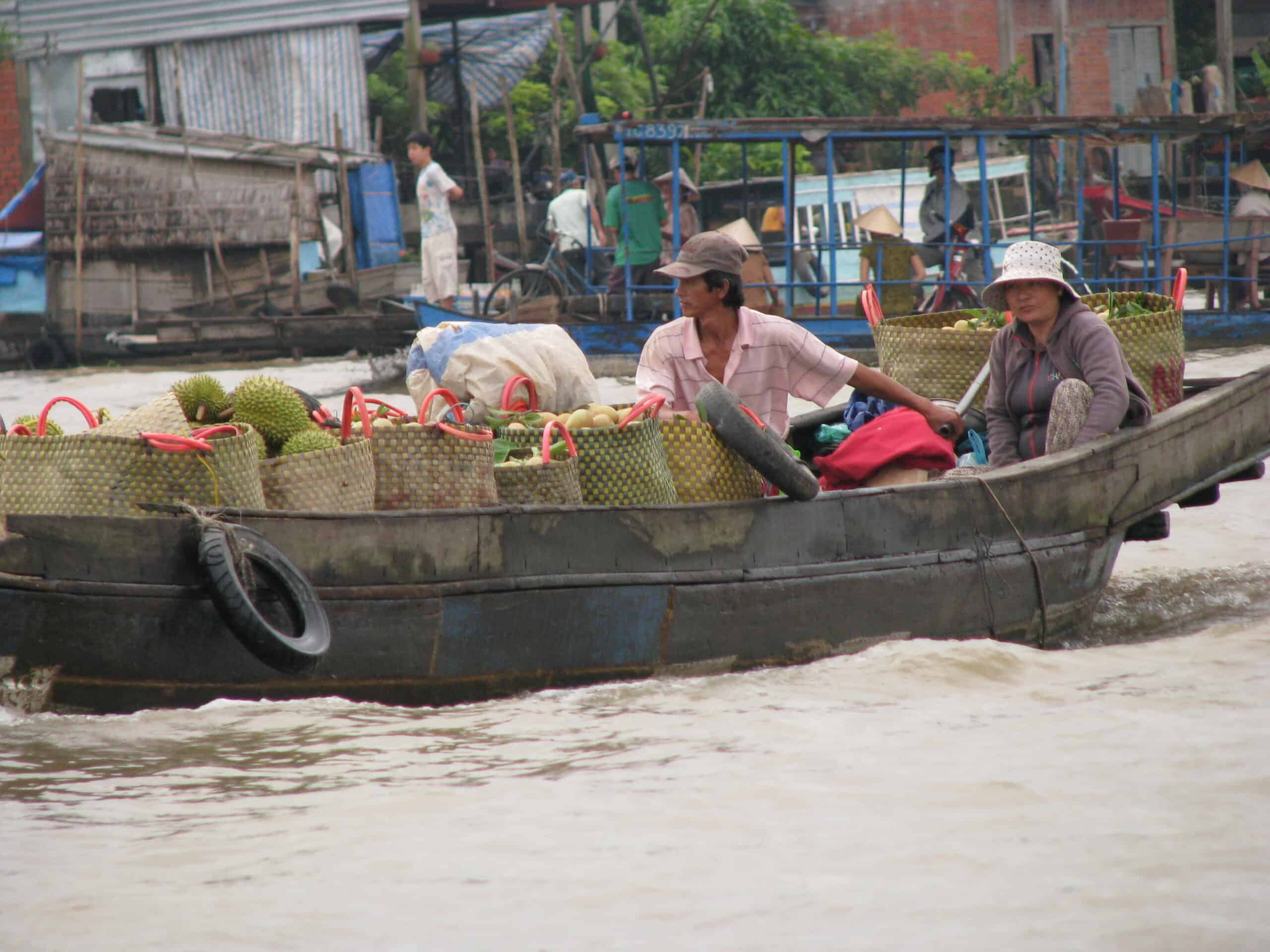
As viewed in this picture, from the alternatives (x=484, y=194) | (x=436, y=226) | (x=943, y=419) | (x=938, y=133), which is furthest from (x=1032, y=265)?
(x=484, y=194)

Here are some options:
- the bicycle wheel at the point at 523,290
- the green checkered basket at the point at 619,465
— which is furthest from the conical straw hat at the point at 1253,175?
the green checkered basket at the point at 619,465

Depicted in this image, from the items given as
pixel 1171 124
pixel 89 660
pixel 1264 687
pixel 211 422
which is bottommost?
pixel 1264 687

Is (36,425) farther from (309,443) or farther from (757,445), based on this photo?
(757,445)

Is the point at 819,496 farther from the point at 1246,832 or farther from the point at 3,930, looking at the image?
the point at 3,930

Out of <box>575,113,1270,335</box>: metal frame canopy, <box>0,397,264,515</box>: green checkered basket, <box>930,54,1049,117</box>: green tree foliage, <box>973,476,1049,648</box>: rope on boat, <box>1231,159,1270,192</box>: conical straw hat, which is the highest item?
<box>930,54,1049,117</box>: green tree foliage

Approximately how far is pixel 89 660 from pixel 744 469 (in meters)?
1.77

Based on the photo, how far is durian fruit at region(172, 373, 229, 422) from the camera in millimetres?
3547

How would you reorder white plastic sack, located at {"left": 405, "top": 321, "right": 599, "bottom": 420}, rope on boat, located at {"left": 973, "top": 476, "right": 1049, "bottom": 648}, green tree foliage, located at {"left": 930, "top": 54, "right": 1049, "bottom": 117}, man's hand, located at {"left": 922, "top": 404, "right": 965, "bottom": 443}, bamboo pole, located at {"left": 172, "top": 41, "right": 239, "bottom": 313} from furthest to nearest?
green tree foliage, located at {"left": 930, "top": 54, "right": 1049, "bottom": 117}
bamboo pole, located at {"left": 172, "top": 41, "right": 239, "bottom": 313}
man's hand, located at {"left": 922, "top": 404, "right": 965, "bottom": 443}
rope on boat, located at {"left": 973, "top": 476, "right": 1049, "bottom": 648}
white plastic sack, located at {"left": 405, "top": 321, "right": 599, "bottom": 420}

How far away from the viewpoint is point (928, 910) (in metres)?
2.40

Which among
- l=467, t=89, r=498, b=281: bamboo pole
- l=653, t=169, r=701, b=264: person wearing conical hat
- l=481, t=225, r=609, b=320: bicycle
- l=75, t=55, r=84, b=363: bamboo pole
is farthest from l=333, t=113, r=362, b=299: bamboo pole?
l=653, t=169, r=701, b=264: person wearing conical hat

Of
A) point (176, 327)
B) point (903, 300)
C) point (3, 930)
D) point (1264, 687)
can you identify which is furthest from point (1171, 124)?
point (3, 930)

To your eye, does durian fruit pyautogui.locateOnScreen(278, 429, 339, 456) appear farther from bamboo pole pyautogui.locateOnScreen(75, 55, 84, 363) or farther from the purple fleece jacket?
A: bamboo pole pyautogui.locateOnScreen(75, 55, 84, 363)

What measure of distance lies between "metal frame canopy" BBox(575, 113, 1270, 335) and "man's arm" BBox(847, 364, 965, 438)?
219 inches

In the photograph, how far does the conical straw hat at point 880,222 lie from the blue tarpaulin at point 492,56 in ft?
25.5
